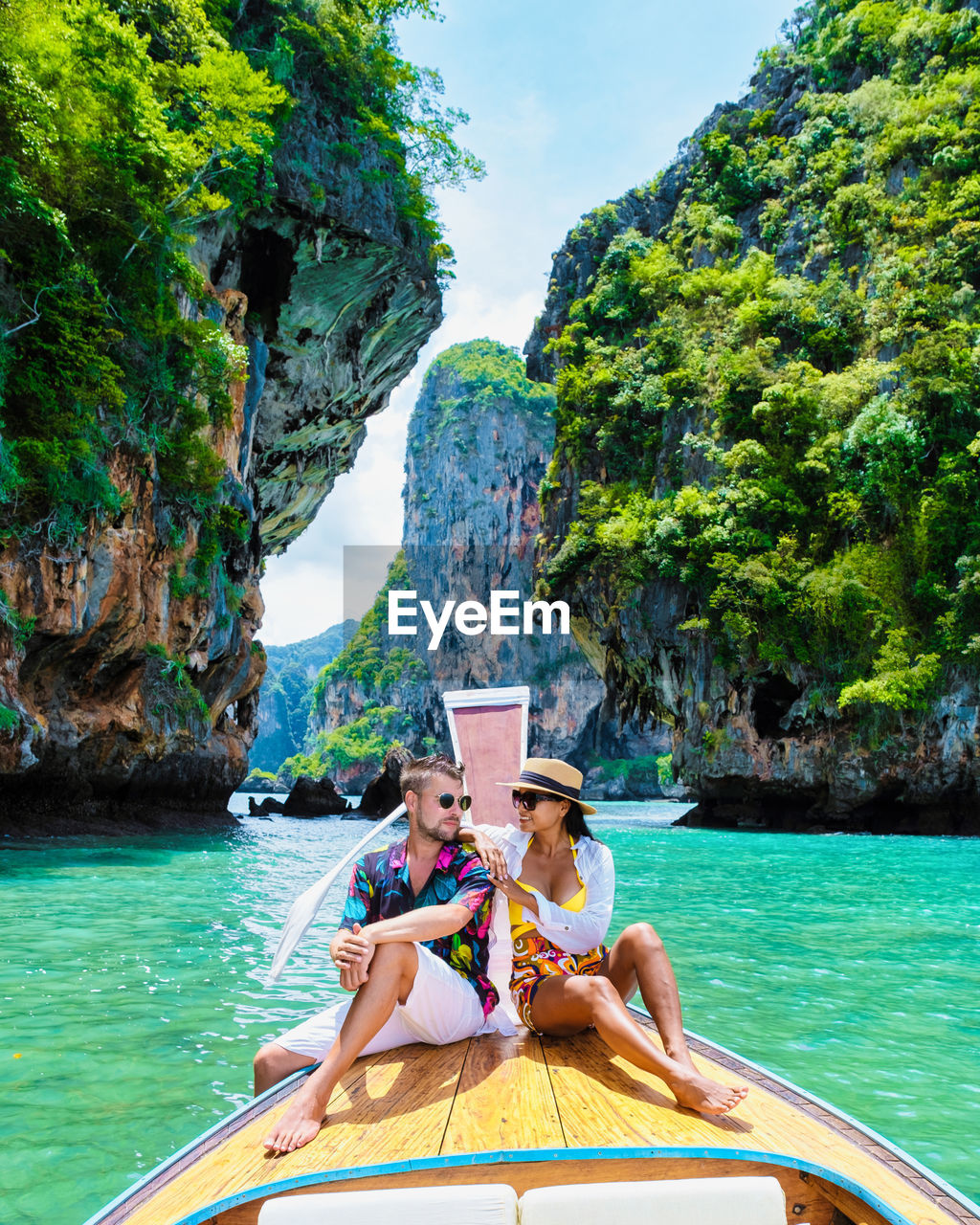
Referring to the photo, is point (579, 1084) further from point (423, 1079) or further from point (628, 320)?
point (628, 320)

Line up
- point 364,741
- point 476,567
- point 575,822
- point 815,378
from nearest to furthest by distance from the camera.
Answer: point 575,822 < point 815,378 < point 476,567 < point 364,741

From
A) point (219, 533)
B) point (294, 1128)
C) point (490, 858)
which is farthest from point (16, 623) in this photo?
point (294, 1128)

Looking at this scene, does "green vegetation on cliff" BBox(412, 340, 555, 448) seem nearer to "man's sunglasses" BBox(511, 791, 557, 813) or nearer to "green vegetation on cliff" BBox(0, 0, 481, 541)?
"green vegetation on cliff" BBox(0, 0, 481, 541)

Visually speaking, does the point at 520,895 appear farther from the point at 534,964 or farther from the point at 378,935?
the point at 378,935

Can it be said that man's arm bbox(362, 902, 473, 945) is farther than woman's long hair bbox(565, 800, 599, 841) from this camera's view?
No

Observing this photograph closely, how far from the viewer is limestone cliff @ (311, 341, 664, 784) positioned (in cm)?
6050

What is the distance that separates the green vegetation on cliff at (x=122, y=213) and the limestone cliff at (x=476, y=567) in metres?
43.8

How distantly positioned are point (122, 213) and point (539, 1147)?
14096mm

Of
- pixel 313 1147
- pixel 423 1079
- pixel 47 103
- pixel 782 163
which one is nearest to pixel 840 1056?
pixel 423 1079

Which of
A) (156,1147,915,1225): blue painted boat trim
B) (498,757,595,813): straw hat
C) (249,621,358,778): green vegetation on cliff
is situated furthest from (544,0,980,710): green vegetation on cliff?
(249,621,358,778): green vegetation on cliff

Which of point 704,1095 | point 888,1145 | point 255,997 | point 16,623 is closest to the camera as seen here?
point 888,1145

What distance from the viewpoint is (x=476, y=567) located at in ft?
209

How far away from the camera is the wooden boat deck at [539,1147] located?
5.60 feet

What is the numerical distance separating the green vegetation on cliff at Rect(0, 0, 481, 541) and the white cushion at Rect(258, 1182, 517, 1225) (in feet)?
34.8
